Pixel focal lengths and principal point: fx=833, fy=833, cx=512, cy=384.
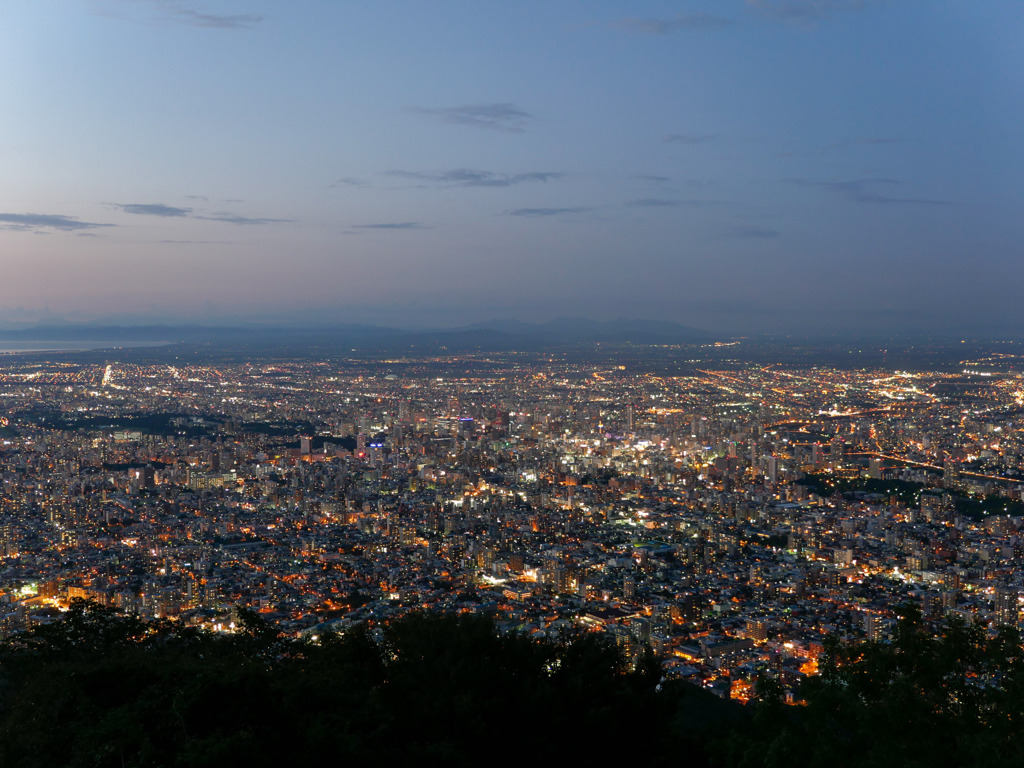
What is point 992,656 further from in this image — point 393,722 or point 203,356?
point 203,356

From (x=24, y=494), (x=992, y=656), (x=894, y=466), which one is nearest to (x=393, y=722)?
(x=992, y=656)

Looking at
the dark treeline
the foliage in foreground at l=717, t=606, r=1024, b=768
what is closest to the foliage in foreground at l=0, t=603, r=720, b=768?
the dark treeline

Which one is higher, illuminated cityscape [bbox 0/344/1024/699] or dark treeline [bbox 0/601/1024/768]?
dark treeline [bbox 0/601/1024/768]

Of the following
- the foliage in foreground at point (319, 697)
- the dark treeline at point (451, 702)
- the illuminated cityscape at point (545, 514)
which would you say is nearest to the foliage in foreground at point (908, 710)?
the dark treeline at point (451, 702)

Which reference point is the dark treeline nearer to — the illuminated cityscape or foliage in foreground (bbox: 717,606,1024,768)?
foliage in foreground (bbox: 717,606,1024,768)

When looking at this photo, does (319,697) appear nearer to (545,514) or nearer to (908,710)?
(908,710)

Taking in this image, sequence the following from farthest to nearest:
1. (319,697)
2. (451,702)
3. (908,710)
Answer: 1. (451,702)
2. (319,697)
3. (908,710)

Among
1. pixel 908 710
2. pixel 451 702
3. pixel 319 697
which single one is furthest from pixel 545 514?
pixel 908 710

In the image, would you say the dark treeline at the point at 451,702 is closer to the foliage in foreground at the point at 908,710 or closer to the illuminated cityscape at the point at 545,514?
the foliage in foreground at the point at 908,710
